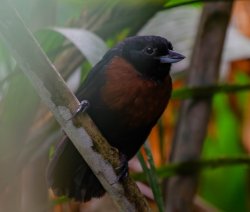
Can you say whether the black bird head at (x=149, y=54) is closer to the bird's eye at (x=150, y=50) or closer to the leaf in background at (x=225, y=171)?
the bird's eye at (x=150, y=50)

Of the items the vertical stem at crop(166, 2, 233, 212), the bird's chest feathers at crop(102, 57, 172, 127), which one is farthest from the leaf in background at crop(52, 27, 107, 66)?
the vertical stem at crop(166, 2, 233, 212)

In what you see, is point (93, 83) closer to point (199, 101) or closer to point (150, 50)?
point (150, 50)

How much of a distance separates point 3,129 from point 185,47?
771 mm

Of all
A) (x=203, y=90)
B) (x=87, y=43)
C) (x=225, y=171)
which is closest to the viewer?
(x=87, y=43)

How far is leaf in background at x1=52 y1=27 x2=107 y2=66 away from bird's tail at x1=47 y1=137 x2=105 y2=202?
0.28m

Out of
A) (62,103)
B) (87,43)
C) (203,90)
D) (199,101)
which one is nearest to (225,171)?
(199,101)

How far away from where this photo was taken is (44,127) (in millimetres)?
1843

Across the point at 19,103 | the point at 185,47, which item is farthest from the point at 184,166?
the point at 19,103

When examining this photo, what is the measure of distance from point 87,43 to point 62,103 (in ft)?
1.13

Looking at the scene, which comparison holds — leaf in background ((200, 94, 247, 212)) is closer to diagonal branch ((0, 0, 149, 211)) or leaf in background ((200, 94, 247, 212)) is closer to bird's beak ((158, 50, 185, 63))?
bird's beak ((158, 50, 185, 63))

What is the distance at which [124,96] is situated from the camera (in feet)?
6.00

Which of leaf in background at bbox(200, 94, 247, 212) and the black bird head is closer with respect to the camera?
the black bird head

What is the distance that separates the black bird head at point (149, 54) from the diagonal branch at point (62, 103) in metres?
0.51

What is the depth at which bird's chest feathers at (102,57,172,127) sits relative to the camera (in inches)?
72.0
